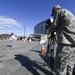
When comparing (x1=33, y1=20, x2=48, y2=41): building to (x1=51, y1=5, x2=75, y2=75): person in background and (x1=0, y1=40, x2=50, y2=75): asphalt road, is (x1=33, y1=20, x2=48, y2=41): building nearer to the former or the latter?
(x1=0, y1=40, x2=50, y2=75): asphalt road

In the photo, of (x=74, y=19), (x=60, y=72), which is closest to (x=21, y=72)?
(x=60, y=72)

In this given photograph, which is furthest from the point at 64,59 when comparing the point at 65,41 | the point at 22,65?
the point at 22,65

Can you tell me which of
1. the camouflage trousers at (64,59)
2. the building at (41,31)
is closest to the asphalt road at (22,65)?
the camouflage trousers at (64,59)

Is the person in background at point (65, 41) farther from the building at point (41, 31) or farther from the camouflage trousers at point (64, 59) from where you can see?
the building at point (41, 31)

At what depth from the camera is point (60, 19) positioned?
3469 millimetres

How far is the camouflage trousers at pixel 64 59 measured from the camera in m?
3.33

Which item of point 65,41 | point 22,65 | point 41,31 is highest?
point 41,31

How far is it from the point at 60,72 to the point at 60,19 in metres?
1.17

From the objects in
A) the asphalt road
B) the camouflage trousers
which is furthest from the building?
the camouflage trousers

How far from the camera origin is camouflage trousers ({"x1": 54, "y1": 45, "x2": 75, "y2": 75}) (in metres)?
3.33

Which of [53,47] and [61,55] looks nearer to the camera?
[61,55]

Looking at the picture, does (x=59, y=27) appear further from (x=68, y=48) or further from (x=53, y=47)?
(x=53, y=47)

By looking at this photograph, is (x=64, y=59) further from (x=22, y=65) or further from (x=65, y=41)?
(x=22, y=65)

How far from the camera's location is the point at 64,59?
3338 millimetres
